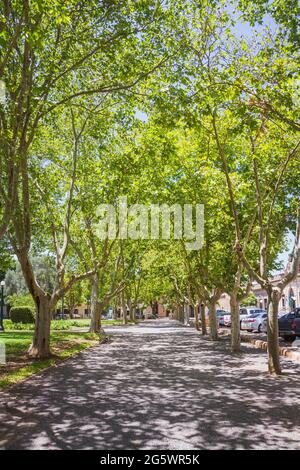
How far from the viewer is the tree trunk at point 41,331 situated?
14602mm

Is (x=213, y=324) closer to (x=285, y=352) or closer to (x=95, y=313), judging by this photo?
(x=285, y=352)

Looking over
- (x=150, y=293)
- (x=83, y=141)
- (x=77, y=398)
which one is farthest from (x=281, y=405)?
(x=150, y=293)

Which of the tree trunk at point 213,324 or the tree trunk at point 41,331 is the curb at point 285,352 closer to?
the tree trunk at point 213,324

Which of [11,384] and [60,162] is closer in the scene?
[11,384]

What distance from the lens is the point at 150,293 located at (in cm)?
7281

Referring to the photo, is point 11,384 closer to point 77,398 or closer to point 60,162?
point 77,398

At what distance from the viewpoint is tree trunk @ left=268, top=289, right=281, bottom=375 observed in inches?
461

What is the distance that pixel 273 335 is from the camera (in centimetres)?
1177

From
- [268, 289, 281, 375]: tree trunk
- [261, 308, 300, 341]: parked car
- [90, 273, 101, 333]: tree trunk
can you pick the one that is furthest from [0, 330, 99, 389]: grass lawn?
[261, 308, 300, 341]: parked car

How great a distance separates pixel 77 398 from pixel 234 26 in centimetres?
931

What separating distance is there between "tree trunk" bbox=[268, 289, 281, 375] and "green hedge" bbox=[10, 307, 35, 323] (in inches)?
1073

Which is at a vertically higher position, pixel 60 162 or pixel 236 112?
pixel 60 162

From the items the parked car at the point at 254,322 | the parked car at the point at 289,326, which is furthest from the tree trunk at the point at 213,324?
the parked car at the point at 254,322

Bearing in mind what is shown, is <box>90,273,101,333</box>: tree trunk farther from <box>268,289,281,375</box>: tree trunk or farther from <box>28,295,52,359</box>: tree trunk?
<box>268,289,281,375</box>: tree trunk
